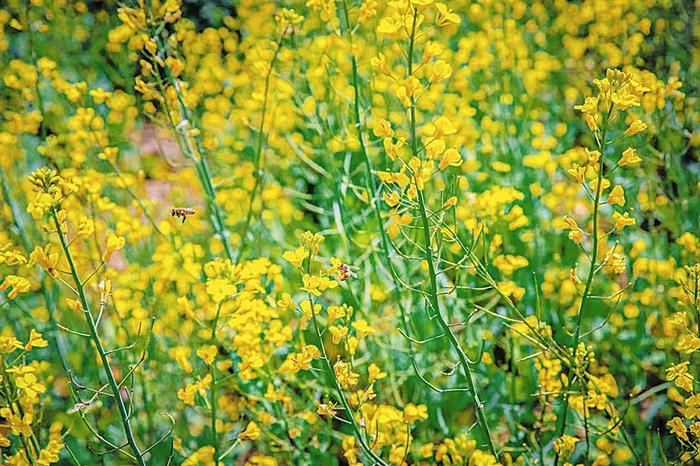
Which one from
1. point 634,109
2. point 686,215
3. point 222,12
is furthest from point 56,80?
point 222,12

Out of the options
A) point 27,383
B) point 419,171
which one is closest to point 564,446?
point 419,171

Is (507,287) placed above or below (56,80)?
below

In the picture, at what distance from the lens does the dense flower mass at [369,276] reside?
6.13ft

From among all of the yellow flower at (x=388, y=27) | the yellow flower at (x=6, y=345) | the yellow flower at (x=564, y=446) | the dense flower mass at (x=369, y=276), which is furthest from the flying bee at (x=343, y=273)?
the yellow flower at (x=6, y=345)

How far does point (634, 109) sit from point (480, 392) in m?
1.49

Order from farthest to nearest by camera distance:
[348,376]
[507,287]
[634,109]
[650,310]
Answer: [634,109], [650,310], [507,287], [348,376]

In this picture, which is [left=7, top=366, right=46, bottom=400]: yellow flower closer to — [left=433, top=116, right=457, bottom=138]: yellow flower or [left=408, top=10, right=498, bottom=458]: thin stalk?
[left=408, top=10, right=498, bottom=458]: thin stalk

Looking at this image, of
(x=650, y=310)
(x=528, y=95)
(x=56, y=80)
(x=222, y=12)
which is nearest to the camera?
(x=650, y=310)

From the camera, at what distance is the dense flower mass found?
6.13 feet

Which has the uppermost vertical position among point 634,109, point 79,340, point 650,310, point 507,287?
point 634,109

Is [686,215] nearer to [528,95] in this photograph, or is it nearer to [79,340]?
[528,95]

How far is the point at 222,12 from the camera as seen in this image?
7008 mm

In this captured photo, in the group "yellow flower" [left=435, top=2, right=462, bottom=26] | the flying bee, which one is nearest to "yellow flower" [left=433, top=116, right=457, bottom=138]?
"yellow flower" [left=435, top=2, right=462, bottom=26]

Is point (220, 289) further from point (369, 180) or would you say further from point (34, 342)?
point (369, 180)
